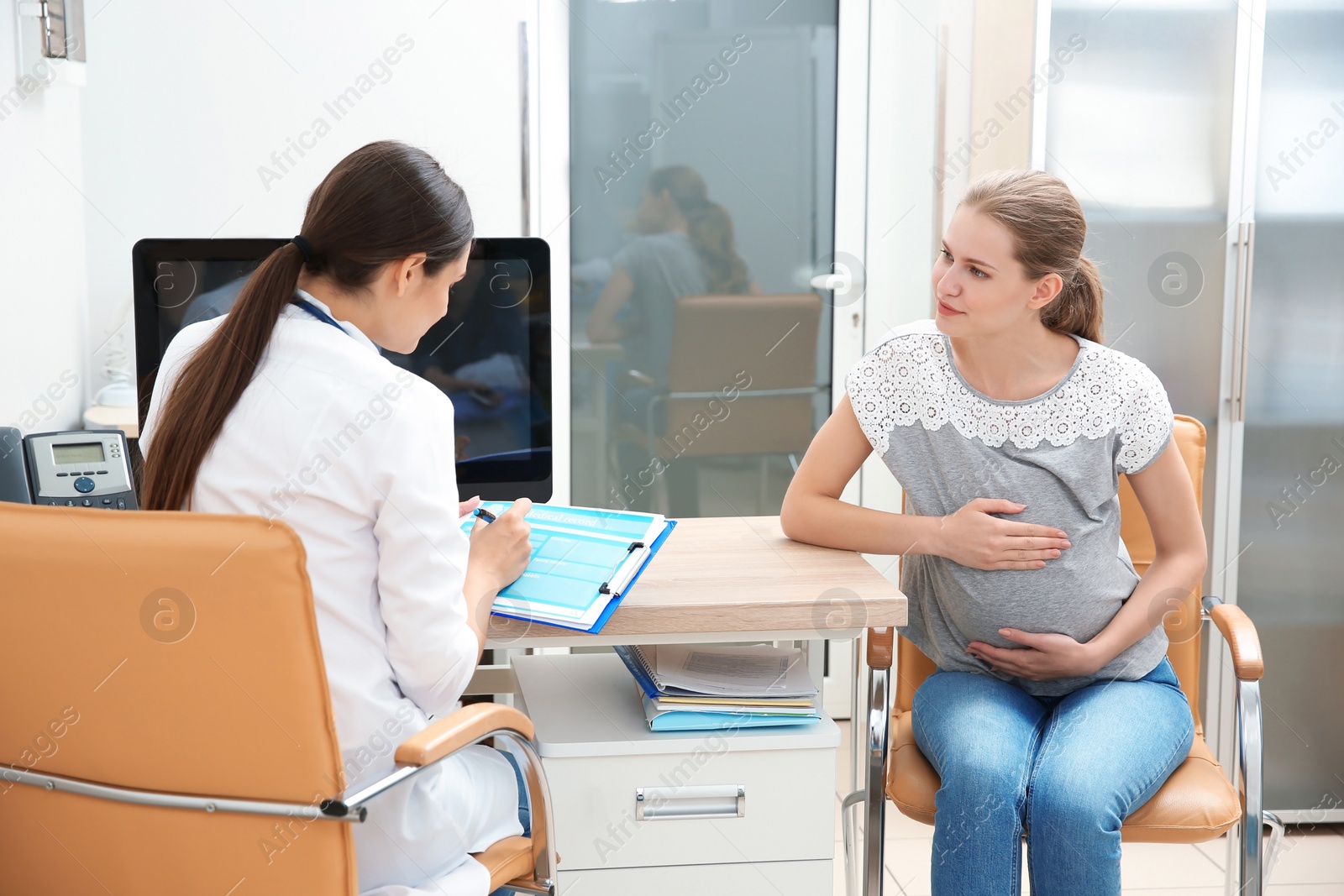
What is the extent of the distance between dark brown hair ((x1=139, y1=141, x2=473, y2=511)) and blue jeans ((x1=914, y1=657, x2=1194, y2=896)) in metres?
0.92

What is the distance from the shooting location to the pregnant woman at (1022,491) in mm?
1590

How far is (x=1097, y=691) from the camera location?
159 cm

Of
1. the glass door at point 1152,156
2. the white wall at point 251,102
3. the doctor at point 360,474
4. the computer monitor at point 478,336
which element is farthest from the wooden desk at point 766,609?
the white wall at point 251,102

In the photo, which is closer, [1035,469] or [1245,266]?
[1035,469]

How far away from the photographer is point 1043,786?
1447 mm

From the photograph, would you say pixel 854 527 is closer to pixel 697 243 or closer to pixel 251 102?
pixel 697 243

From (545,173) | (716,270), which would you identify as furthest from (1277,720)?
(545,173)

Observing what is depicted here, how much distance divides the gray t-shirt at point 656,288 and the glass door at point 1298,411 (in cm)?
135

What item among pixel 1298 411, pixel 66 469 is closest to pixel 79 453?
pixel 66 469

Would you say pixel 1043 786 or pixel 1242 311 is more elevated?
pixel 1242 311

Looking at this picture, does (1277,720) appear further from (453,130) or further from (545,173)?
(453,130)

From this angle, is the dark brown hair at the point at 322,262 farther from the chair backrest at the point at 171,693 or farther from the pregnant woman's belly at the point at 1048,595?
the pregnant woman's belly at the point at 1048,595

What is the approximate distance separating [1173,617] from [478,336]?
3.94 ft

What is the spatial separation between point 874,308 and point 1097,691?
1617 millimetres
